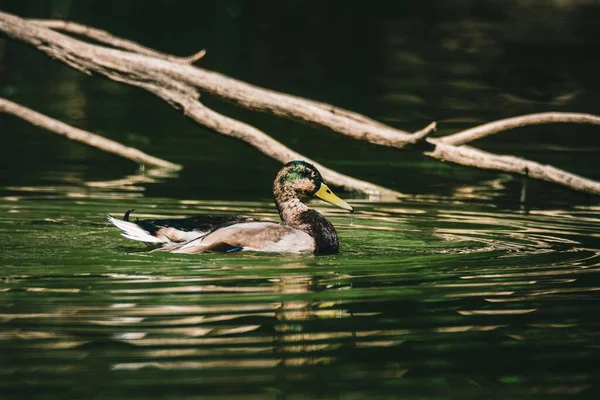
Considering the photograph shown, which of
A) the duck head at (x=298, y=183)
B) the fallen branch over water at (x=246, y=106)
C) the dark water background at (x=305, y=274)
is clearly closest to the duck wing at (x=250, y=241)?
the dark water background at (x=305, y=274)

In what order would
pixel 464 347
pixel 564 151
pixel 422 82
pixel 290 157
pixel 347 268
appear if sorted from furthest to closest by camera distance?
pixel 422 82, pixel 564 151, pixel 290 157, pixel 347 268, pixel 464 347

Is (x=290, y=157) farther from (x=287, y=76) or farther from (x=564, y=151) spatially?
(x=287, y=76)

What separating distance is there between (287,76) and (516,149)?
1012 cm

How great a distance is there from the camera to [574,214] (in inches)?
504

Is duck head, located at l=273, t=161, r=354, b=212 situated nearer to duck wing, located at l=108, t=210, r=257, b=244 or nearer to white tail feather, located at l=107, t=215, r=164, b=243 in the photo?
duck wing, located at l=108, t=210, r=257, b=244

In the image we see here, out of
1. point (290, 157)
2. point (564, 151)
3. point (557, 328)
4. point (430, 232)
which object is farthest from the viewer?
point (564, 151)

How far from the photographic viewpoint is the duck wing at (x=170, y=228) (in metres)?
9.72

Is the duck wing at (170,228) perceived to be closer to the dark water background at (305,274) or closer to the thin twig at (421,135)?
the dark water background at (305,274)

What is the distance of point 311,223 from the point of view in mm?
10211

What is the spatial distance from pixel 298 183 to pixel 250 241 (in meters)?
1.14

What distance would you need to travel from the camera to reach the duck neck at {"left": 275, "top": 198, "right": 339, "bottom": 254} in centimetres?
998

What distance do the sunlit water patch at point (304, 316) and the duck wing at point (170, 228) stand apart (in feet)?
0.45

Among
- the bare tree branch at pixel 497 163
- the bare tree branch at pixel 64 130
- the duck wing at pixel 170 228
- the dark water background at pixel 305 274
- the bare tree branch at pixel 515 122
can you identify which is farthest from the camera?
the bare tree branch at pixel 64 130

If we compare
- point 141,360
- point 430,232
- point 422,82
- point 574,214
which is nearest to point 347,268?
point 430,232
